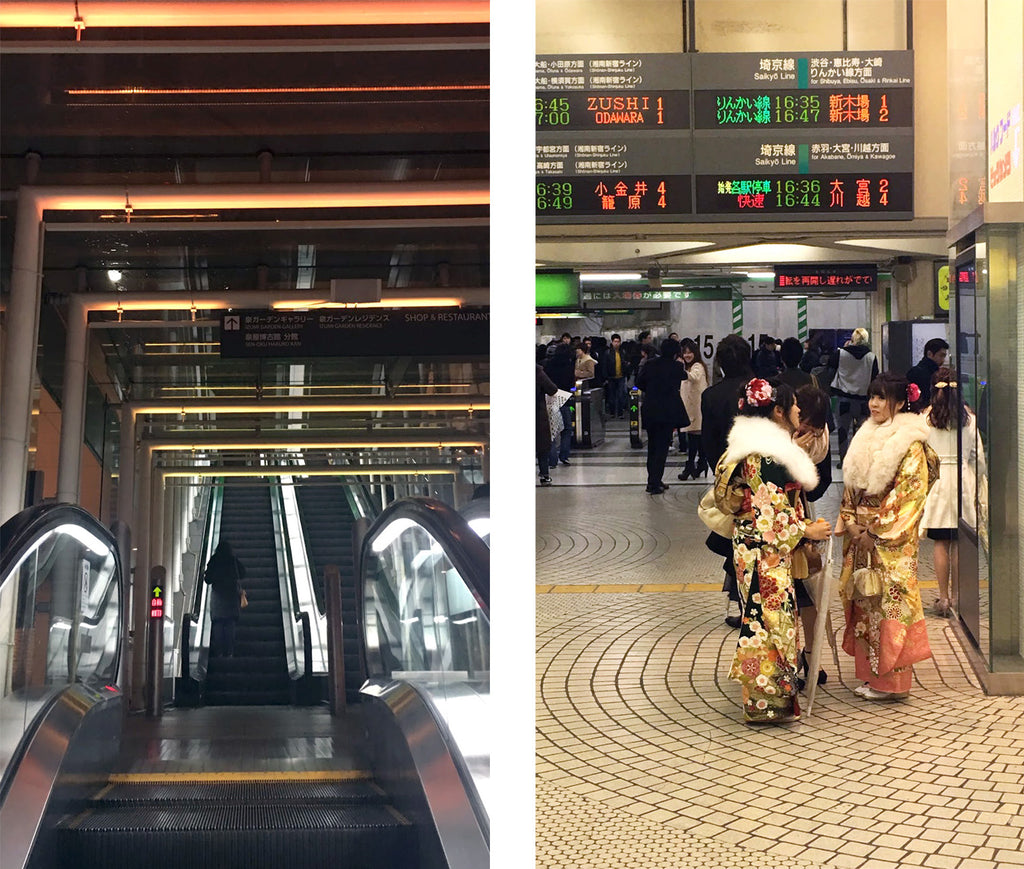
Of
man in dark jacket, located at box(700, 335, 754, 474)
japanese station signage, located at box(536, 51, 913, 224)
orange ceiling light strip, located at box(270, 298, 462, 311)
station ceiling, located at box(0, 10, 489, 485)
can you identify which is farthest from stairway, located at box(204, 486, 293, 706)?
japanese station signage, located at box(536, 51, 913, 224)

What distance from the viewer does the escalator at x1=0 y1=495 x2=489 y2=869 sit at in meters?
2.35

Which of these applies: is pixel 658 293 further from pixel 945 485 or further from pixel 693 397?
pixel 945 485

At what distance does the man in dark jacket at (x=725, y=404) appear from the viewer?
261 inches

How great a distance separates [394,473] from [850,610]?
3489mm

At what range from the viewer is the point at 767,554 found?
4.84m

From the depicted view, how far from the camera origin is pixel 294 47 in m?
2.43

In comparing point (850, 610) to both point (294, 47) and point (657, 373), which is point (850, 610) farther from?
point (657, 373)

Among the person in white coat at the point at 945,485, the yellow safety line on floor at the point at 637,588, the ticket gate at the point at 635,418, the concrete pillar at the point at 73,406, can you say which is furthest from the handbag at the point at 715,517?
the ticket gate at the point at 635,418

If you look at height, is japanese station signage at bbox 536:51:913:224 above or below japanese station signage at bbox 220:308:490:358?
above

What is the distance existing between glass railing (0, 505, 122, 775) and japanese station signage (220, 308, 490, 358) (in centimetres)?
48

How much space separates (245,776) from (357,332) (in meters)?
1.00

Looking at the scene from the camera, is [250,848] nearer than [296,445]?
No

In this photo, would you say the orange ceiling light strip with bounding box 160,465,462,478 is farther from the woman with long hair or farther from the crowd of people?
the woman with long hair

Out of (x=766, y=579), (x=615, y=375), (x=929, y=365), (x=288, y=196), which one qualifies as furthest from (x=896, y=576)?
(x=615, y=375)
